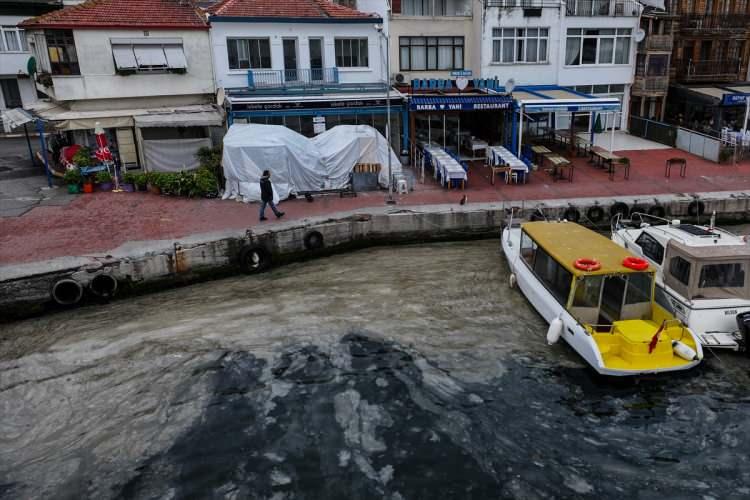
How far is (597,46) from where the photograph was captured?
31.8 m

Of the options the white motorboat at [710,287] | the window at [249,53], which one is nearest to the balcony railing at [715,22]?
the window at [249,53]

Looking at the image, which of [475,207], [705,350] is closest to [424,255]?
[475,207]

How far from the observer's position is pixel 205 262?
1736cm

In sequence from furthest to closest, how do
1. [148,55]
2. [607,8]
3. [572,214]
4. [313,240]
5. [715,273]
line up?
[607,8] < [148,55] < [572,214] < [313,240] < [715,273]

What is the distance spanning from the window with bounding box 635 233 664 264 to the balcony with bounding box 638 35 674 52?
2011 centimetres

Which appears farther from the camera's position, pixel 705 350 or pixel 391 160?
pixel 391 160

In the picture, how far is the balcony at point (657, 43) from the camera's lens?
31.6 m

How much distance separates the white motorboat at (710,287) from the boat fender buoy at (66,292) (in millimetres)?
14331

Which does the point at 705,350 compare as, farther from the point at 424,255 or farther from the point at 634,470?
the point at 424,255

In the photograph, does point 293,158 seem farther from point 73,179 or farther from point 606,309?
point 606,309

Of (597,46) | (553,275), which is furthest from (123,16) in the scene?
(597,46)

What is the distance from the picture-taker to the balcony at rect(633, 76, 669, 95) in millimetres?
32281

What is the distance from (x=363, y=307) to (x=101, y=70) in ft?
56.3

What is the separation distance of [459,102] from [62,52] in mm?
16258
